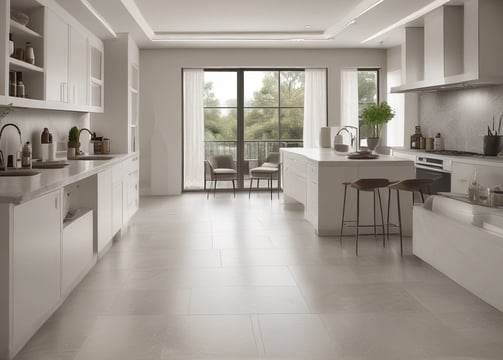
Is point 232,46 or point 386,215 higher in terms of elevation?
point 232,46

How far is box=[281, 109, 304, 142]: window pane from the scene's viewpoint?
11023 mm

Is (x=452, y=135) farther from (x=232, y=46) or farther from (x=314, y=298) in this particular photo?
(x=314, y=298)

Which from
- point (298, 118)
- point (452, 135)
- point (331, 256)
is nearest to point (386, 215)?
point (331, 256)

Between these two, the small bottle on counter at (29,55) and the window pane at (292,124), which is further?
the window pane at (292,124)

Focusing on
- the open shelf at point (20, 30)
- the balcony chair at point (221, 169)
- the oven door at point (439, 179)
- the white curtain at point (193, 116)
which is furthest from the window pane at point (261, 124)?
the open shelf at point (20, 30)

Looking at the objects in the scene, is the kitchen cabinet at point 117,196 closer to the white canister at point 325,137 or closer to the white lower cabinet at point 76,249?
the white lower cabinet at point 76,249

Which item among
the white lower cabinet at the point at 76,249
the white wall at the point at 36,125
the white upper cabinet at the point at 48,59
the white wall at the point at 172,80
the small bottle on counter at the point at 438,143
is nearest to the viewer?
the white lower cabinet at the point at 76,249

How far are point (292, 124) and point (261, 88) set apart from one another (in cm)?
92

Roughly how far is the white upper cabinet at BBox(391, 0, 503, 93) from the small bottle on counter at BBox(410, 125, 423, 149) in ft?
2.93

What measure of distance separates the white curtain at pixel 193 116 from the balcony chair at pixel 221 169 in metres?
0.33

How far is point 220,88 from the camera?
10992 millimetres

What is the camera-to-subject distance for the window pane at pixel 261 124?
11.0m

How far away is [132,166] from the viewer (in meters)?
7.65

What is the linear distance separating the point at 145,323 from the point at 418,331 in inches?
66.1
